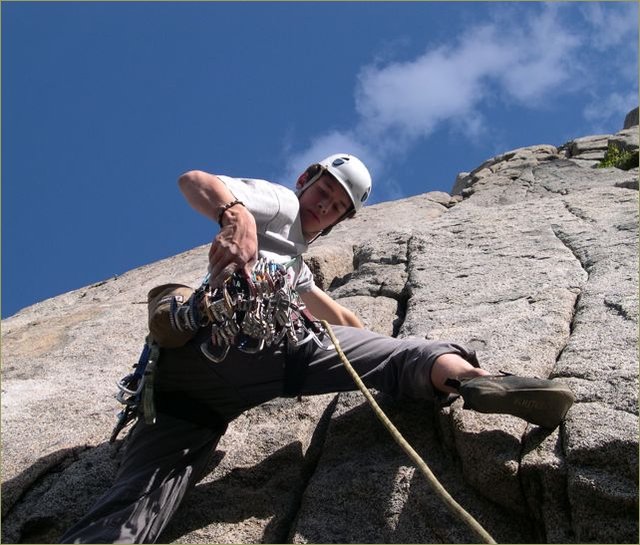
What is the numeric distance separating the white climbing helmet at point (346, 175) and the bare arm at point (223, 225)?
3.56 ft

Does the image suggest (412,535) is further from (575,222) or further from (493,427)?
(575,222)

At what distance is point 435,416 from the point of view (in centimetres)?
469

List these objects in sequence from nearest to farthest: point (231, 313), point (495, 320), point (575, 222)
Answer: point (231, 313)
point (495, 320)
point (575, 222)

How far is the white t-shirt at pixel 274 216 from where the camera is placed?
4.45 meters

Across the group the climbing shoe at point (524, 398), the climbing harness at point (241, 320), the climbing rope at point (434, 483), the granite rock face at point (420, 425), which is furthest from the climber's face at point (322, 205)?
the climbing shoe at point (524, 398)

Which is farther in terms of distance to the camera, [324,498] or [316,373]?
[316,373]

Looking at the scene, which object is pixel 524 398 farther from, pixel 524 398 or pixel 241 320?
pixel 241 320

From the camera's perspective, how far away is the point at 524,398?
4047 mm

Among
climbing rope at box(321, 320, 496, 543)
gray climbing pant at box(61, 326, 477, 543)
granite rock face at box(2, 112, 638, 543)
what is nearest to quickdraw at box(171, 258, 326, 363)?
gray climbing pant at box(61, 326, 477, 543)

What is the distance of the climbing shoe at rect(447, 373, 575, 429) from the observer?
404cm

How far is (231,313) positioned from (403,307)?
3449 mm

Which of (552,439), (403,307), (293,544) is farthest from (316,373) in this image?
(403,307)

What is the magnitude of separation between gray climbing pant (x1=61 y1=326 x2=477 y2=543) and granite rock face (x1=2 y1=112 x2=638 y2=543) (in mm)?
275

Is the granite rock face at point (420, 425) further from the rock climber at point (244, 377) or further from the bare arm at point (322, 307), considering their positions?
the bare arm at point (322, 307)
